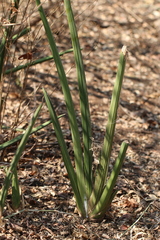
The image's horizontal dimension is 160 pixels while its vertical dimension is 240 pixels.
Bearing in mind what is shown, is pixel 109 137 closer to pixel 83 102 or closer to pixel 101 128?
pixel 83 102

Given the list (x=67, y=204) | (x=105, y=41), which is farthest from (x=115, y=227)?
(x=105, y=41)

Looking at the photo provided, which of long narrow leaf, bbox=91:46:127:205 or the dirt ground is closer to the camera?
long narrow leaf, bbox=91:46:127:205

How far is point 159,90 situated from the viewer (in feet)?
10.9

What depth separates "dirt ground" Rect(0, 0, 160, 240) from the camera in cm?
184

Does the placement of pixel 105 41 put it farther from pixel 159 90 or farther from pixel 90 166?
pixel 90 166

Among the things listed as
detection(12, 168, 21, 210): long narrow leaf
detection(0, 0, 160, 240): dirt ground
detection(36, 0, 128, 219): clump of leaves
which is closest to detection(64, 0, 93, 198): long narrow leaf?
detection(36, 0, 128, 219): clump of leaves

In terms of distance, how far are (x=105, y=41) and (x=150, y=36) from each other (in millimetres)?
491

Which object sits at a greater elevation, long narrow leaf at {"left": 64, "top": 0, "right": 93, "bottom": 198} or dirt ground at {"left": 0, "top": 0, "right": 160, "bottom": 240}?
long narrow leaf at {"left": 64, "top": 0, "right": 93, "bottom": 198}

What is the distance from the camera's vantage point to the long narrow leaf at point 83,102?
1.63 metres

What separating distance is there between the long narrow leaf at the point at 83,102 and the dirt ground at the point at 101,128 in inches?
6.6

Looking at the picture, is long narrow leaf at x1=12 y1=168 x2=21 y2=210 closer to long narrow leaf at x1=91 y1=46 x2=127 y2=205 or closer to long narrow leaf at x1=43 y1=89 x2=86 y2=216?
long narrow leaf at x1=43 y1=89 x2=86 y2=216

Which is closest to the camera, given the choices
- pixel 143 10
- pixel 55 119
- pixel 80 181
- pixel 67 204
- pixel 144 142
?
pixel 55 119

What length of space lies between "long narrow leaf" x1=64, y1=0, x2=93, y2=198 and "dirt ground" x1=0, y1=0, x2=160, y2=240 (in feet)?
0.55

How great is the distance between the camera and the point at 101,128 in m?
2.75
